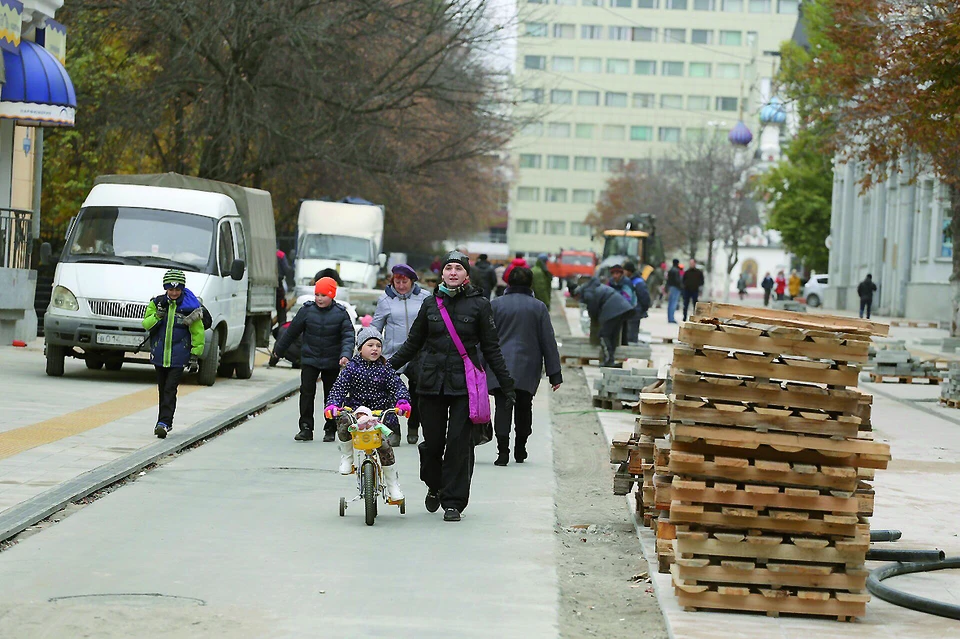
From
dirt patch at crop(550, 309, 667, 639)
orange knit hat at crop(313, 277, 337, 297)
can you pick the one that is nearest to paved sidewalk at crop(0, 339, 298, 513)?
orange knit hat at crop(313, 277, 337, 297)

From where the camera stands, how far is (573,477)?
1312 centimetres

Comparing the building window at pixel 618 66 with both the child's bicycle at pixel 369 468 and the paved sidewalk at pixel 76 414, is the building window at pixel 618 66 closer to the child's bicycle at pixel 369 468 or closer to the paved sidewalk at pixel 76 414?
the paved sidewalk at pixel 76 414

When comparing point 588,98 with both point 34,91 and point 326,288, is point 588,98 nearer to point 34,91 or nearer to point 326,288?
point 34,91

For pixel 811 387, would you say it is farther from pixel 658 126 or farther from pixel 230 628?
pixel 658 126

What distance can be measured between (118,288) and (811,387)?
520 inches

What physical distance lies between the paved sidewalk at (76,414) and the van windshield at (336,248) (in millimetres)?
18980

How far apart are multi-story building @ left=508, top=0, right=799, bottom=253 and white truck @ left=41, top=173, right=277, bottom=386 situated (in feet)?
409

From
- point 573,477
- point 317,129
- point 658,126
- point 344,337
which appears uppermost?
point 658,126

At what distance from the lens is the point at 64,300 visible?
1944cm

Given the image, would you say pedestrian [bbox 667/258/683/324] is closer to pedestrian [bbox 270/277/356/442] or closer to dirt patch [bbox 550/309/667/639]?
dirt patch [bbox 550/309/667/639]

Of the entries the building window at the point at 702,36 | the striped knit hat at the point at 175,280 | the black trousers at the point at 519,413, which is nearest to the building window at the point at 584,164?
the building window at the point at 702,36

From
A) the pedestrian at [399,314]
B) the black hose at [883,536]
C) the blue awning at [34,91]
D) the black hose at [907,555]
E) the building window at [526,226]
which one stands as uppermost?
the building window at [526,226]

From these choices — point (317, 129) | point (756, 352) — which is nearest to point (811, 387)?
point (756, 352)

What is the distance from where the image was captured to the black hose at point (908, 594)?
7449 millimetres
